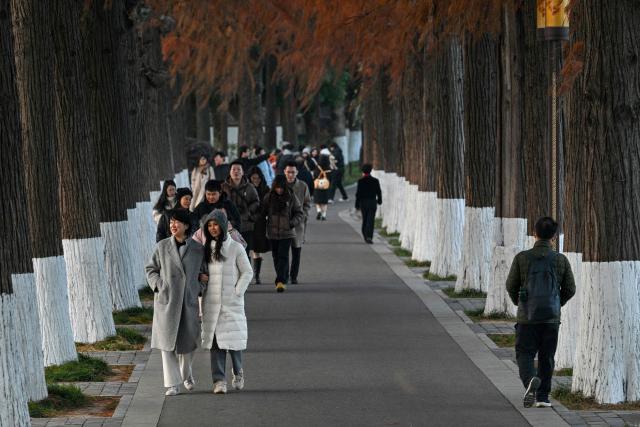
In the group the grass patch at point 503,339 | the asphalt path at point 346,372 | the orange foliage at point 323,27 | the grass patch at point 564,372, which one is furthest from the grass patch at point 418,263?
the grass patch at point 564,372

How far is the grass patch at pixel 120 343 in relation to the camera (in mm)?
16109

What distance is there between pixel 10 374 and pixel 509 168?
9652mm

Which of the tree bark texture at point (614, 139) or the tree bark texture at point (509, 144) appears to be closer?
the tree bark texture at point (614, 139)

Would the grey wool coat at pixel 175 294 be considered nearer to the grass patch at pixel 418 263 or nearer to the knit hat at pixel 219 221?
the knit hat at pixel 219 221

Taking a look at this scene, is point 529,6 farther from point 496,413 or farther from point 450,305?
point 496,413

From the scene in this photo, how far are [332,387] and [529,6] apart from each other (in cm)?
574

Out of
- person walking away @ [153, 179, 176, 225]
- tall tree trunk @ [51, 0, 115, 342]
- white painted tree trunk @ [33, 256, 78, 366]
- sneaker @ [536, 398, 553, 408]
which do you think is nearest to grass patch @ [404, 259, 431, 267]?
person walking away @ [153, 179, 176, 225]

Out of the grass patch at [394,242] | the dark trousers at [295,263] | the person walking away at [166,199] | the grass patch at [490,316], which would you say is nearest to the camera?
the grass patch at [490,316]

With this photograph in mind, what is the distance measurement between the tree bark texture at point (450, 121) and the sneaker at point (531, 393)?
40.4 feet

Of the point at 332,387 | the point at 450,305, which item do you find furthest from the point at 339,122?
the point at 332,387

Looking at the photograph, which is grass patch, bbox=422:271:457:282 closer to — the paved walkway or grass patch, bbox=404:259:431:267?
the paved walkway

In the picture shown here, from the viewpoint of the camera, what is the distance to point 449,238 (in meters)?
24.2

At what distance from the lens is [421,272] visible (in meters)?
25.8

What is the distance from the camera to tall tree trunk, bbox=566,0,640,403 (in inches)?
486
